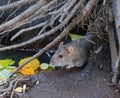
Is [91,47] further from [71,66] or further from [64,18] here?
[64,18]

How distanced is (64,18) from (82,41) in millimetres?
499

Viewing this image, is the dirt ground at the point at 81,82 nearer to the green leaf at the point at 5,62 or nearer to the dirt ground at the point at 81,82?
the dirt ground at the point at 81,82

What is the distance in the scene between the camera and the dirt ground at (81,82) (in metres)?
2.84

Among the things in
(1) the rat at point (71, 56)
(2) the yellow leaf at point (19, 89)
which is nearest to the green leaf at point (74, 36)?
(1) the rat at point (71, 56)

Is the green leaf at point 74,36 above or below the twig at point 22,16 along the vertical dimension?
below

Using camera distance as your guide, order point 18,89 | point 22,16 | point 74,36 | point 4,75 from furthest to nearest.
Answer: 1. point 74,36
2. point 4,75
3. point 18,89
4. point 22,16

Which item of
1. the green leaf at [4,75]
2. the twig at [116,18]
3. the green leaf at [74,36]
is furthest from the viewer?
the green leaf at [74,36]

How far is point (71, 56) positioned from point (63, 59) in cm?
8

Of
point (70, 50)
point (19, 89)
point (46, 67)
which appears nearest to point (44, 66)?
point (46, 67)

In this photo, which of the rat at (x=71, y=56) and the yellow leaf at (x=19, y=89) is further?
the rat at (x=71, y=56)

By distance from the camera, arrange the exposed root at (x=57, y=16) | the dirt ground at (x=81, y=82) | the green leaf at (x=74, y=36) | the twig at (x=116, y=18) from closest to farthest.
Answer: the twig at (x=116, y=18)
the exposed root at (x=57, y=16)
the dirt ground at (x=81, y=82)
the green leaf at (x=74, y=36)

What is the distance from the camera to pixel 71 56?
3271 millimetres

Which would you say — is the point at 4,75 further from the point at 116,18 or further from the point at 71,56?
the point at 116,18

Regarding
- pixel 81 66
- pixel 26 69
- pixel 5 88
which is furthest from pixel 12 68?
pixel 81 66
